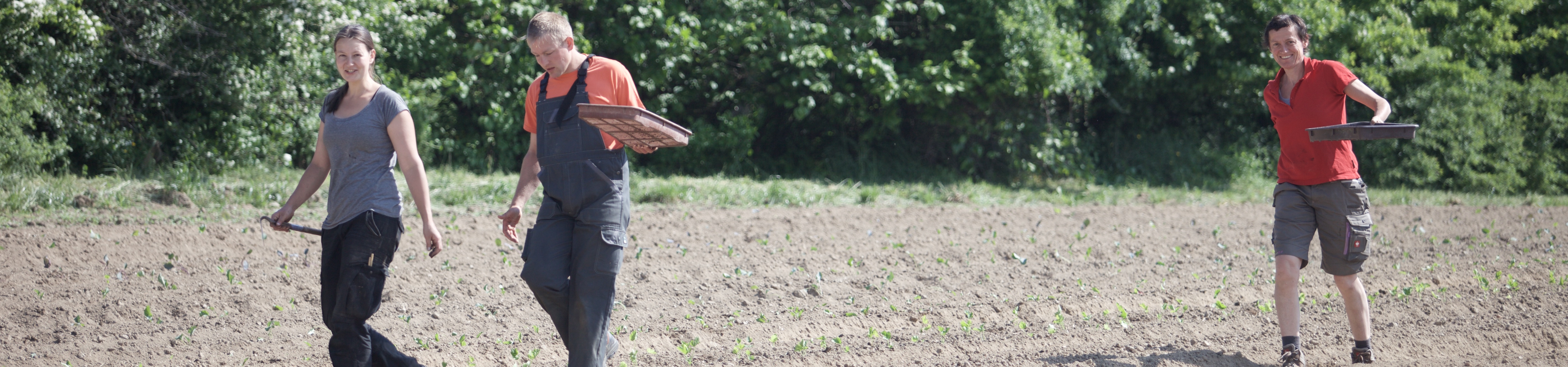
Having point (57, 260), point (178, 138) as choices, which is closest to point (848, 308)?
point (57, 260)

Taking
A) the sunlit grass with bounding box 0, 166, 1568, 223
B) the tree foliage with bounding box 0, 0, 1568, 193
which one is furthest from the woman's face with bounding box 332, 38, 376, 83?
the tree foliage with bounding box 0, 0, 1568, 193

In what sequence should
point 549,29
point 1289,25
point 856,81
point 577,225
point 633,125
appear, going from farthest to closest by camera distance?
point 856,81 → point 1289,25 → point 577,225 → point 549,29 → point 633,125

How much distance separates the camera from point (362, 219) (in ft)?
11.4

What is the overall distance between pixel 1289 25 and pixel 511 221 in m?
3.16

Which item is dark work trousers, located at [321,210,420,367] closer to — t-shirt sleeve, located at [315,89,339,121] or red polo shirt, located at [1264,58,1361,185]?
t-shirt sleeve, located at [315,89,339,121]

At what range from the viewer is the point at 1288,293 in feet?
14.0

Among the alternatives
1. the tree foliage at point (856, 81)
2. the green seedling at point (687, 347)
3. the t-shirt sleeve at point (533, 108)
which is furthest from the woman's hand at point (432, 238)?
the tree foliage at point (856, 81)

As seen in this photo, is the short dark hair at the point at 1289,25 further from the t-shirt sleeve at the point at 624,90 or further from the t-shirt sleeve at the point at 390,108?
the t-shirt sleeve at the point at 390,108

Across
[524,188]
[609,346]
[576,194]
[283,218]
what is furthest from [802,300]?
[283,218]

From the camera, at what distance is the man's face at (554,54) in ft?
11.3

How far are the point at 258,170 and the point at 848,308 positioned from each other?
21.2ft

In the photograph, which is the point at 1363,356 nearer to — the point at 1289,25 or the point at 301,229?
the point at 1289,25

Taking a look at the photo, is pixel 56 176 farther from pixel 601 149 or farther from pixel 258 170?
pixel 601 149

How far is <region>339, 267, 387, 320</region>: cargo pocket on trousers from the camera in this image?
3.48 m
